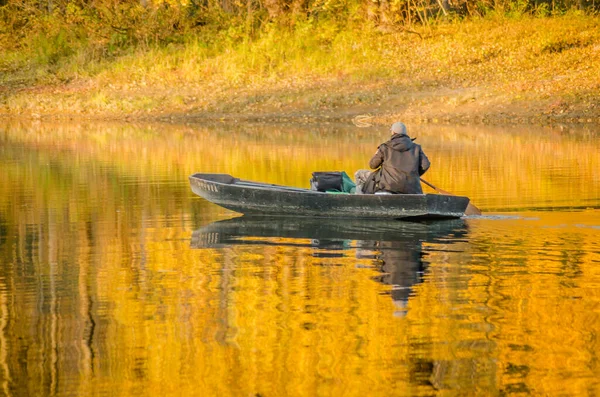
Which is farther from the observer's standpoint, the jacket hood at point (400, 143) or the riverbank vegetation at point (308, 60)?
the riverbank vegetation at point (308, 60)

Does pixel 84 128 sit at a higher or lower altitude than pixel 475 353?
higher

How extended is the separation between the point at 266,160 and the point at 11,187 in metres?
5.91

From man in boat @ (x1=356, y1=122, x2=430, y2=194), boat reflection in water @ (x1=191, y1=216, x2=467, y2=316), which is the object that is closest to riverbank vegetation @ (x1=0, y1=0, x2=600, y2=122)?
man in boat @ (x1=356, y1=122, x2=430, y2=194)

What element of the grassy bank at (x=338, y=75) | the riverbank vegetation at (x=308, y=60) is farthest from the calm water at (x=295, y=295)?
the riverbank vegetation at (x=308, y=60)

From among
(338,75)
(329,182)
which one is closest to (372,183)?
(329,182)

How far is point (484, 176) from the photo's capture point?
21.5 metres

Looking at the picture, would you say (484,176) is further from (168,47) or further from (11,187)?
(168,47)

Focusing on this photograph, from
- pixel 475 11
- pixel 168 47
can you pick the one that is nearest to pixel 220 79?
pixel 168 47

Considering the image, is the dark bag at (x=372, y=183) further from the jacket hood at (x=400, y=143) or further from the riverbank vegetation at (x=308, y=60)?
the riverbank vegetation at (x=308, y=60)

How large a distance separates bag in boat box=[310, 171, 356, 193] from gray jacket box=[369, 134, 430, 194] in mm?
1126

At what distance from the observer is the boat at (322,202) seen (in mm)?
15641

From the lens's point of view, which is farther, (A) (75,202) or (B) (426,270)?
(A) (75,202)

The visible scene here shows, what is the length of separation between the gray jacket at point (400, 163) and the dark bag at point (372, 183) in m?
0.19

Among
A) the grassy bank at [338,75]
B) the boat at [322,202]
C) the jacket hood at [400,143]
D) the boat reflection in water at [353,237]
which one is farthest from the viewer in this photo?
the grassy bank at [338,75]
